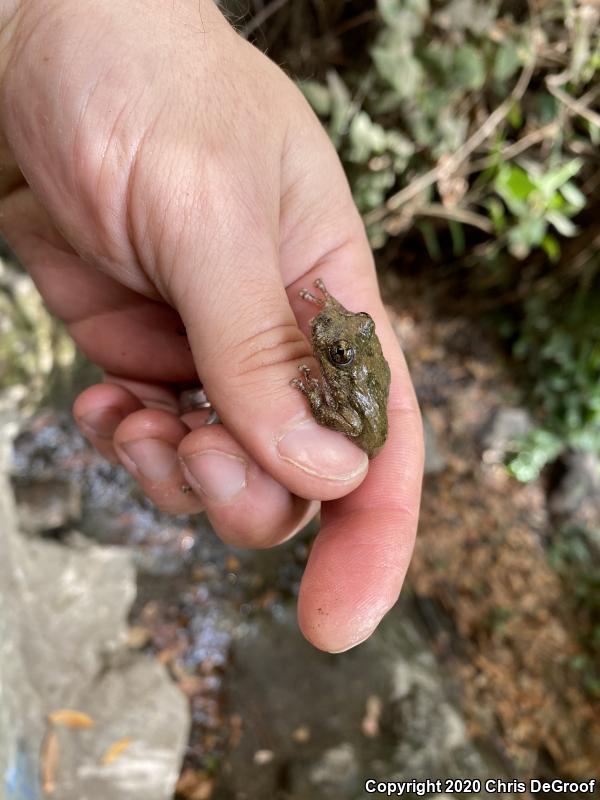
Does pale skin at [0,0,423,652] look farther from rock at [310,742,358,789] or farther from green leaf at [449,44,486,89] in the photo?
rock at [310,742,358,789]

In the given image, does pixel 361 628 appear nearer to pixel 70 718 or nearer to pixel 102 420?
pixel 102 420

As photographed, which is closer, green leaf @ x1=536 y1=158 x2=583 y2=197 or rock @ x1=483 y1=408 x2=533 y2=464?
green leaf @ x1=536 y1=158 x2=583 y2=197

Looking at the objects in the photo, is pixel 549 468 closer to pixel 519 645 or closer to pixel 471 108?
pixel 519 645

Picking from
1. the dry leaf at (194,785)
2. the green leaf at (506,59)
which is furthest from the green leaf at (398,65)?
the dry leaf at (194,785)

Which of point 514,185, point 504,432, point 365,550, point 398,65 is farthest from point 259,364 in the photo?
point 504,432

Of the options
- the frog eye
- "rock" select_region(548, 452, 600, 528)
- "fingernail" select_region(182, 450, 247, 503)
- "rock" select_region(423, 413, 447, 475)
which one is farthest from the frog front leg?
"rock" select_region(548, 452, 600, 528)

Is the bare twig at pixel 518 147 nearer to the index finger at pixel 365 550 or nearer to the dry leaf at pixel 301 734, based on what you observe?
the index finger at pixel 365 550
